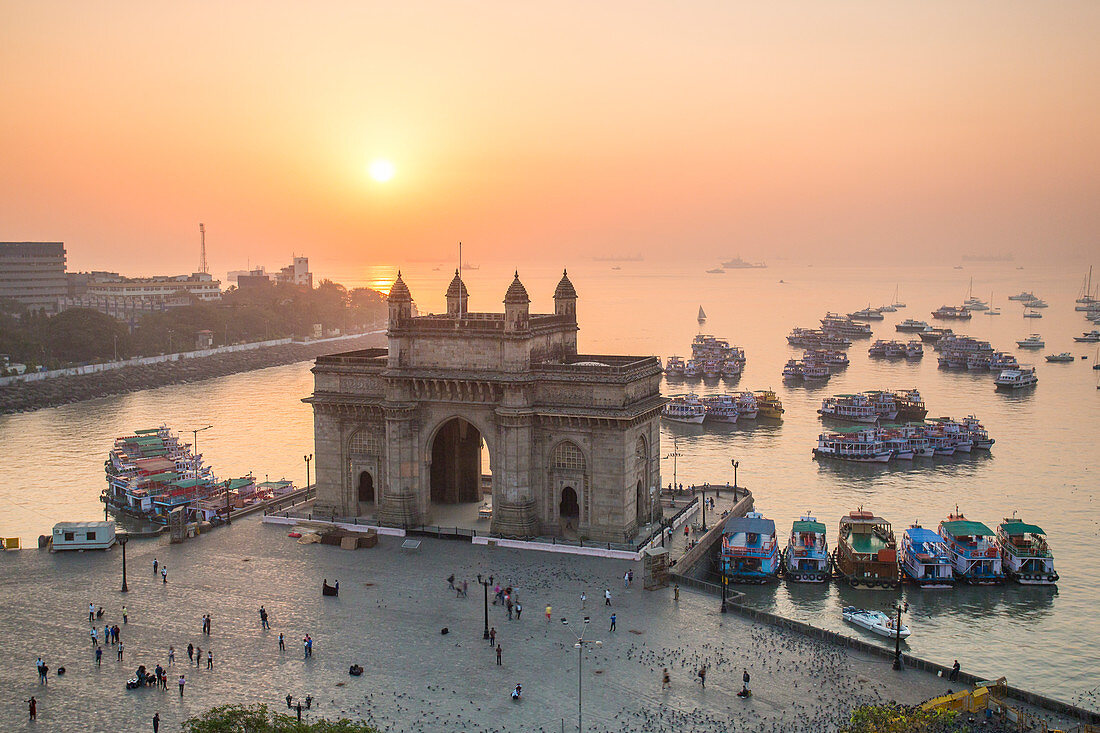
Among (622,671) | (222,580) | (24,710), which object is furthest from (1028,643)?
(24,710)

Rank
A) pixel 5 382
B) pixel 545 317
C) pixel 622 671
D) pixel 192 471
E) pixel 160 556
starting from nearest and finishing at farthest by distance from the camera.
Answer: pixel 622 671
pixel 160 556
pixel 545 317
pixel 192 471
pixel 5 382

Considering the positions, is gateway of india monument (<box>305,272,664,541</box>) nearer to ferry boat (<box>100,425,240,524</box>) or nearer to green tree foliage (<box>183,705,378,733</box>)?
ferry boat (<box>100,425,240,524</box>)

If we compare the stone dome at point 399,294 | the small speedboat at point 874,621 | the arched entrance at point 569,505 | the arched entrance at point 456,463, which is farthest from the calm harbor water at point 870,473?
the stone dome at point 399,294

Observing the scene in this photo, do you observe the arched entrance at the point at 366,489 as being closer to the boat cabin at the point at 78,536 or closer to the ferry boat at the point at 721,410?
the boat cabin at the point at 78,536

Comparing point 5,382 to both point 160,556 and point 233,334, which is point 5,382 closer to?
point 233,334

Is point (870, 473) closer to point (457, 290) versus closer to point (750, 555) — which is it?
point (750, 555)

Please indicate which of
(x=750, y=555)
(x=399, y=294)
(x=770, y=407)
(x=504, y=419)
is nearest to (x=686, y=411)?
(x=770, y=407)
